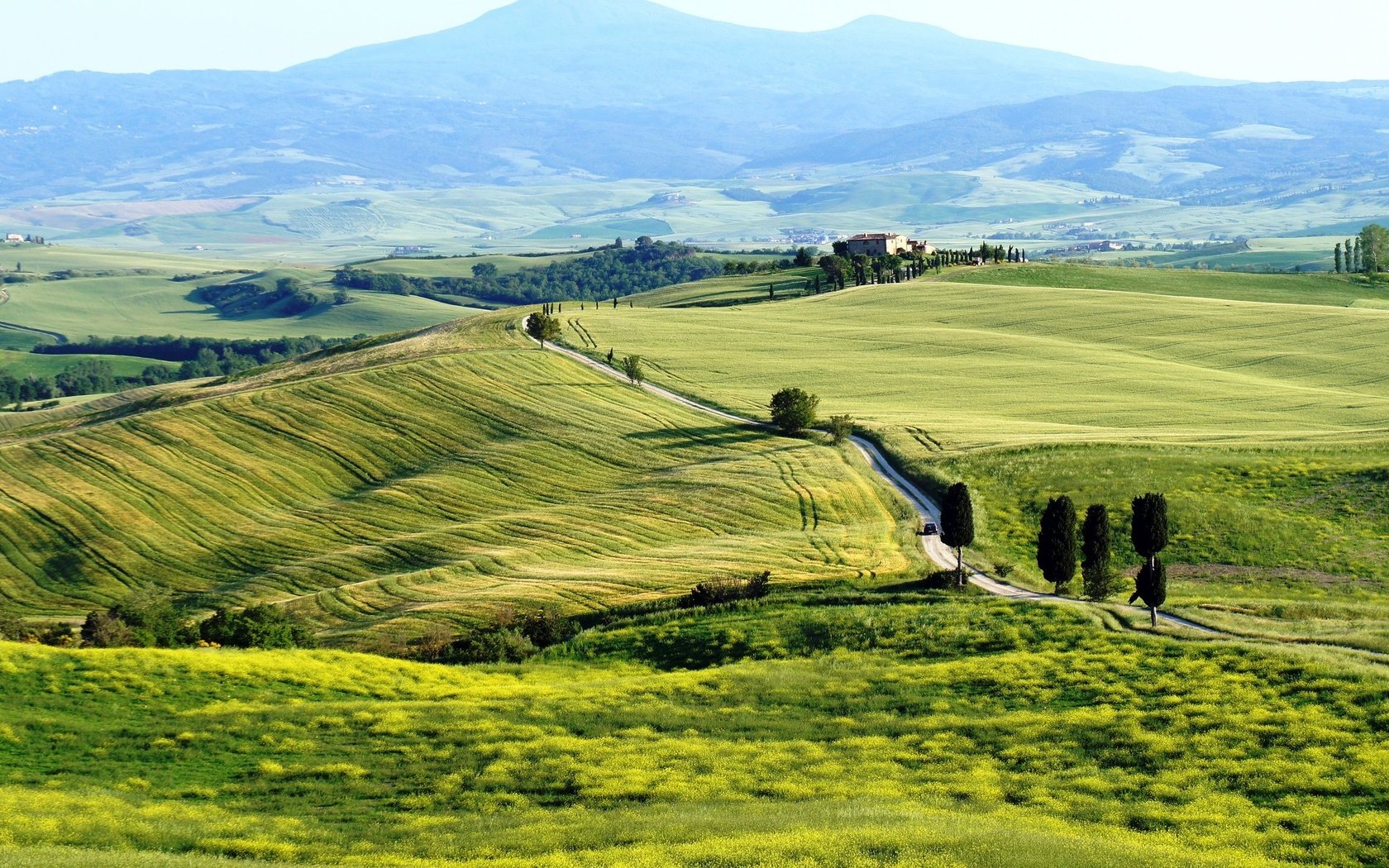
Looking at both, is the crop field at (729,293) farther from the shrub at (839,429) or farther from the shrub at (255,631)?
the shrub at (255,631)

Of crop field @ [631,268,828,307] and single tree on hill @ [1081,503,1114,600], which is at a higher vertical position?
crop field @ [631,268,828,307]

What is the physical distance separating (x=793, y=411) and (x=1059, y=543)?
1482 inches

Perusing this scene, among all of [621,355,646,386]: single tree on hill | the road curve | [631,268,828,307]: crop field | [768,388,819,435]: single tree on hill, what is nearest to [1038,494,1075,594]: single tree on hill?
the road curve

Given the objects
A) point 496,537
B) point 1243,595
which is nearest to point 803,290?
point 496,537

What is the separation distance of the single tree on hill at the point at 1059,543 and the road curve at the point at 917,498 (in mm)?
1176

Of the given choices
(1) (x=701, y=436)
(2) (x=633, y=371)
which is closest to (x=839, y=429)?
(1) (x=701, y=436)

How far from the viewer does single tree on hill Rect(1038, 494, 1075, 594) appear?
57.4 m

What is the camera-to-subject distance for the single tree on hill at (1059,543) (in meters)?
57.4

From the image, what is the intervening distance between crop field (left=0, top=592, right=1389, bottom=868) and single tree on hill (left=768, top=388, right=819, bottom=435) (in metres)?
42.9

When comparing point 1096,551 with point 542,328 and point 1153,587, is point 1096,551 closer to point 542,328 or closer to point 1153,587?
point 1153,587

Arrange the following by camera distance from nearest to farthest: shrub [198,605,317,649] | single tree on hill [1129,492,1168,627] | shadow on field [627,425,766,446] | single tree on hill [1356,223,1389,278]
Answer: single tree on hill [1129,492,1168,627], shrub [198,605,317,649], shadow on field [627,425,766,446], single tree on hill [1356,223,1389,278]

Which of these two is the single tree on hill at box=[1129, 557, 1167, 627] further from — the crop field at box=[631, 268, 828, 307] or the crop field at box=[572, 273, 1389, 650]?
the crop field at box=[631, 268, 828, 307]

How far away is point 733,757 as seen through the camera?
37812 millimetres

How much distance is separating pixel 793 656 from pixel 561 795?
57.3 feet
